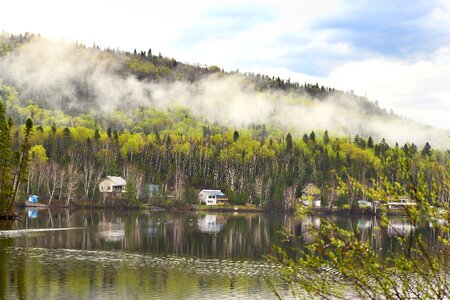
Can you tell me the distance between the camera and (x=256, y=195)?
19725cm

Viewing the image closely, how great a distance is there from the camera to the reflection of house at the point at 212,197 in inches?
7554

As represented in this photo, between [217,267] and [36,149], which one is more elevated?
[36,149]

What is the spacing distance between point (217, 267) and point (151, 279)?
12175 millimetres

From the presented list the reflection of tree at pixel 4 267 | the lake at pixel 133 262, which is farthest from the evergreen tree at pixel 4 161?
the reflection of tree at pixel 4 267

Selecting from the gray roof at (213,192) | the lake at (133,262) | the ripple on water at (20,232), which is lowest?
the lake at (133,262)

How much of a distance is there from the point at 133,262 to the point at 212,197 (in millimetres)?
129008

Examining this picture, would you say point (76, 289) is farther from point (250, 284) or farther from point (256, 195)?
point (256, 195)

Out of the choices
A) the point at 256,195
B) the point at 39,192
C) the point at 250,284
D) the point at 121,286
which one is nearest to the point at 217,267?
the point at 250,284

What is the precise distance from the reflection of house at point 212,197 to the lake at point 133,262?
83.1 metres

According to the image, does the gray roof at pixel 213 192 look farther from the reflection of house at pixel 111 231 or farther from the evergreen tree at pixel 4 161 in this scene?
the evergreen tree at pixel 4 161

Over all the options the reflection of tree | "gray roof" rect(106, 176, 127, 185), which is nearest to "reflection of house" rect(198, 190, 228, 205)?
"gray roof" rect(106, 176, 127, 185)

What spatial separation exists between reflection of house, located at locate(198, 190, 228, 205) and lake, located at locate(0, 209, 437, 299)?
8306 centimetres

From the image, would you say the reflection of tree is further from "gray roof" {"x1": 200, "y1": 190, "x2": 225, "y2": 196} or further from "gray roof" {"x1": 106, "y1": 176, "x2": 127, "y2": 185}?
"gray roof" {"x1": 200, "y1": 190, "x2": 225, "y2": 196}

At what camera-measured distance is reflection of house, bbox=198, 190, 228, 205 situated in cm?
19188
